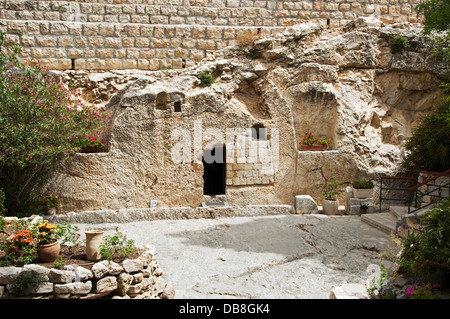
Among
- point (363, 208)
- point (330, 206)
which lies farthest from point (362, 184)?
point (330, 206)

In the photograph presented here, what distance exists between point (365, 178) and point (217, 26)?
21.2 feet

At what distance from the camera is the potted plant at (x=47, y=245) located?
572 centimetres

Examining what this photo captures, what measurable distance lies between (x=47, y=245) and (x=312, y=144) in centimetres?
795

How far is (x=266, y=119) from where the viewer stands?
37.5ft

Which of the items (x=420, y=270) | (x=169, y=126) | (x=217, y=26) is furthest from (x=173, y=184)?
(x=420, y=270)

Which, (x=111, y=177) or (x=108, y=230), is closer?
(x=108, y=230)

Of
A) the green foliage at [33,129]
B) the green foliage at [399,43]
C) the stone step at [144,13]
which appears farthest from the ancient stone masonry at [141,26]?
the green foliage at [33,129]

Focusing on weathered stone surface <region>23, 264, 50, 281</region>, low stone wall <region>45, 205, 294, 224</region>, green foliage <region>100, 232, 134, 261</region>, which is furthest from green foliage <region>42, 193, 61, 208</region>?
weathered stone surface <region>23, 264, 50, 281</region>

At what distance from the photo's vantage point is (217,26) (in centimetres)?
1212

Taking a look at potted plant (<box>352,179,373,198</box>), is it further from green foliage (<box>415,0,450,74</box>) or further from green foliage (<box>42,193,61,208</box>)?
green foliage (<box>42,193,61,208</box>)

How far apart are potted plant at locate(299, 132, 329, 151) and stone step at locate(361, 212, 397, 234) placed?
7.90ft

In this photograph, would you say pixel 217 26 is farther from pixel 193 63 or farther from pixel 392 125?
pixel 392 125

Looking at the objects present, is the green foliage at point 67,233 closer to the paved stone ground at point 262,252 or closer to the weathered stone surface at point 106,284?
the weathered stone surface at point 106,284

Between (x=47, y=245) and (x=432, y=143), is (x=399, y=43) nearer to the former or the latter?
(x=432, y=143)
